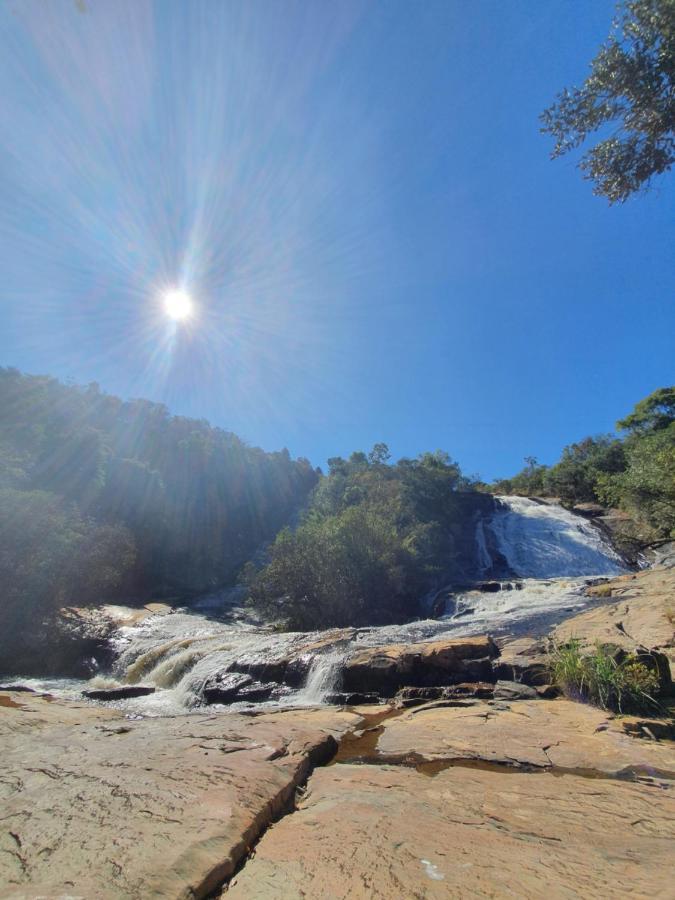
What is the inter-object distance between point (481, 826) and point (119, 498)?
40327 mm

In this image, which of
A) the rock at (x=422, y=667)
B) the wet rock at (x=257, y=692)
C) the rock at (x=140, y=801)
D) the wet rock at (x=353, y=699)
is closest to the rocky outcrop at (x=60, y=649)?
the wet rock at (x=257, y=692)

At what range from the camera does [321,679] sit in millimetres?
9656

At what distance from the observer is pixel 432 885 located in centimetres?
200

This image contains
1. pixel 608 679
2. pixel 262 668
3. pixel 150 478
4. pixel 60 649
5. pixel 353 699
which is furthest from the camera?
pixel 150 478

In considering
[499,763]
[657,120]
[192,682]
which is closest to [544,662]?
[499,763]

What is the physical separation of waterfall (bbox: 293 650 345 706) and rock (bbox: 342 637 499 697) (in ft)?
1.13

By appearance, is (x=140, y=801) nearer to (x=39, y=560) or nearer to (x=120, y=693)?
(x=120, y=693)

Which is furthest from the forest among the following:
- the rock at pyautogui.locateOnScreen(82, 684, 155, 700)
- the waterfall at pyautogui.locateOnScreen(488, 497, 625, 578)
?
the rock at pyautogui.locateOnScreen(82, 684, 155, 700)

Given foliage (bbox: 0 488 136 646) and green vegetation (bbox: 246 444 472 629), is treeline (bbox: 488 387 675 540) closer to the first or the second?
green vegetation (bbox: 246 444 472 629)

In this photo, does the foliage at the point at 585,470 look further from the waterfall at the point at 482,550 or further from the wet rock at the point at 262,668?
the wet rock at the point at 262,668

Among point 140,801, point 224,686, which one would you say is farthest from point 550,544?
point 140,801

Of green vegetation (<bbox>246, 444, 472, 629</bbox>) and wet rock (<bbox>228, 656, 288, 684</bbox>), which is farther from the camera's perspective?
green vegetation (<bbox>246, 444, 472, 629</bbox>)

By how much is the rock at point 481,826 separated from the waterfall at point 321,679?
182 inches

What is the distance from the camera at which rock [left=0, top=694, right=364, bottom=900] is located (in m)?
2.08
